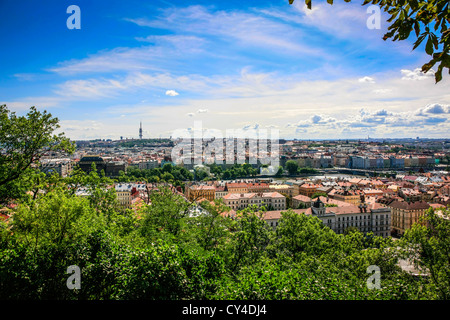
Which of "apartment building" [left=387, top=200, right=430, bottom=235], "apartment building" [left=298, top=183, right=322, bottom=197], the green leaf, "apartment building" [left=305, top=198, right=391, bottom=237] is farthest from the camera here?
"apartment building" [left=298, top=183, right=322, bottom=197]

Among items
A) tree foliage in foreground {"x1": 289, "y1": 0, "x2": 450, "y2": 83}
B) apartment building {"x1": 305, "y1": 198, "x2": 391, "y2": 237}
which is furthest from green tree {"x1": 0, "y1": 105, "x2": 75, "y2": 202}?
apartment building {"x1": 305, "y1": 198, "x2": 391, "y2": 237}

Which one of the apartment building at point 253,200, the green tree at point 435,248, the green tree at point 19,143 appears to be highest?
the green tree at point 19,143

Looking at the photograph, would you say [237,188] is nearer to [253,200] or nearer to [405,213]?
[253,200]

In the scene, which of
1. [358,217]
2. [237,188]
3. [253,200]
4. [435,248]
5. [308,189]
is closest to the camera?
[435,248]

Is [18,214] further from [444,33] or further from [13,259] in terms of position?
[444,33]

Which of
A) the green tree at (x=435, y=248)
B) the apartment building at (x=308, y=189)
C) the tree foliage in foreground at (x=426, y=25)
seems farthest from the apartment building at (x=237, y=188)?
the tree foliage in foreground at (x=426, y=25)

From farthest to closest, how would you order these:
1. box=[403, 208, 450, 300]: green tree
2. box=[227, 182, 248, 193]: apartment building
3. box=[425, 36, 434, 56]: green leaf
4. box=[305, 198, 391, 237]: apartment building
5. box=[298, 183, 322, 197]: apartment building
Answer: box=[298, 183, 322, 197]: apartment building → box=[227, 182, 248, 193]: apartment building → box=[305, 198, 391, 237]: apartment building → box=[403, 208, 450, 300]: green tree → box=[425, 36, 434, 56]: green leaf

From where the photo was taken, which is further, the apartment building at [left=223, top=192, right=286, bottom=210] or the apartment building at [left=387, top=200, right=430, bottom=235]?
the apartment building at [left=223, top=192, right=286, bottom=210]

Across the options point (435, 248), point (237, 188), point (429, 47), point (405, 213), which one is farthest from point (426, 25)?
point (237, 188)

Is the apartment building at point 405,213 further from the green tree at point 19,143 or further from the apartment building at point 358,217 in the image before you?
the green tree at point 19,143

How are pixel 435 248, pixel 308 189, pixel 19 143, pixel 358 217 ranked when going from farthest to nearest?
1. pixel 308 189
2. pixel 358 217
3. pixel 435 248
4. pixel 19 143

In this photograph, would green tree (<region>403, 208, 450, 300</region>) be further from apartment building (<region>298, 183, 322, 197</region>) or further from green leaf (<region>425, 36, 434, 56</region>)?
apartment building (<region>298, 183, 322, 197</region>)

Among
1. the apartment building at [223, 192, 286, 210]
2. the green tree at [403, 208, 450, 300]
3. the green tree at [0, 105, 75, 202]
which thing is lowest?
the apartment building at [223, 192, 286, 210]
